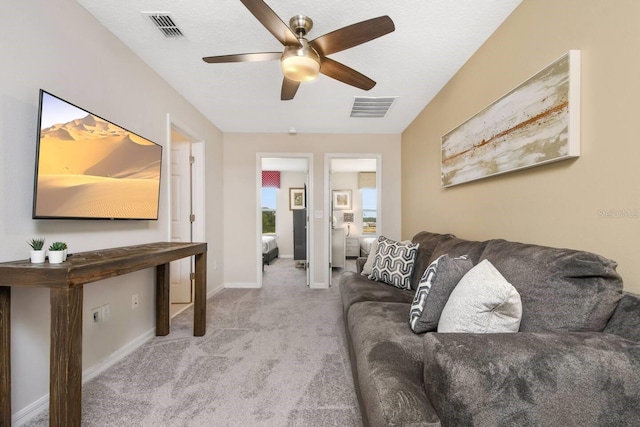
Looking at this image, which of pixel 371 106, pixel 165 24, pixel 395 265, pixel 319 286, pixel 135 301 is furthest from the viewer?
pixel 319 286

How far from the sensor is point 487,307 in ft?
3.62

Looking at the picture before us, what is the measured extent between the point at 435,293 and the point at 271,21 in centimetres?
165

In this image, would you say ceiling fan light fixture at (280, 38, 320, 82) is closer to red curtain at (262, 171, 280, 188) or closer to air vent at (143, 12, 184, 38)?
air vent at (143, 12, 184, 38)

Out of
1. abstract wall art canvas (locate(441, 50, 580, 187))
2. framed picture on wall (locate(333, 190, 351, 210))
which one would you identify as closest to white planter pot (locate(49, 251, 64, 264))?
abstract wall art canvas (locate(441, 50, 580, 187))

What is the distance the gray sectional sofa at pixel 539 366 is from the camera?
2.63 ft

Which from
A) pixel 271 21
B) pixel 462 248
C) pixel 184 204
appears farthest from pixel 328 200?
pixel 271 21

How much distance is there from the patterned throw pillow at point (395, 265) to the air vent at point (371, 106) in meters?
1.63

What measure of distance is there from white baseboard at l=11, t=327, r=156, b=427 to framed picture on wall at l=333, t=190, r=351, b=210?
572 centimetres

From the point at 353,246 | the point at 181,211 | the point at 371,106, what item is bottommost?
the point at 353,246

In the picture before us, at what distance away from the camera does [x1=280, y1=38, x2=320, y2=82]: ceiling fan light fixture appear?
1.65 meters

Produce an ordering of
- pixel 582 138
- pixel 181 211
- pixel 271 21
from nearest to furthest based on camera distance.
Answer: pixel 582 138, pixel 271 21, pixel 181 211

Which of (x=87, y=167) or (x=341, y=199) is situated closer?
(x=87, y=167)

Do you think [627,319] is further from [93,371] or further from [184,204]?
[184,204]

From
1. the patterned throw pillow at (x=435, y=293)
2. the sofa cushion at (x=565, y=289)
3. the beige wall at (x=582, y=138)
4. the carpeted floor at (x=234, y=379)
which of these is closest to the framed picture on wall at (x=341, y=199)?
the carpeted floor at (x=234, y=379)
